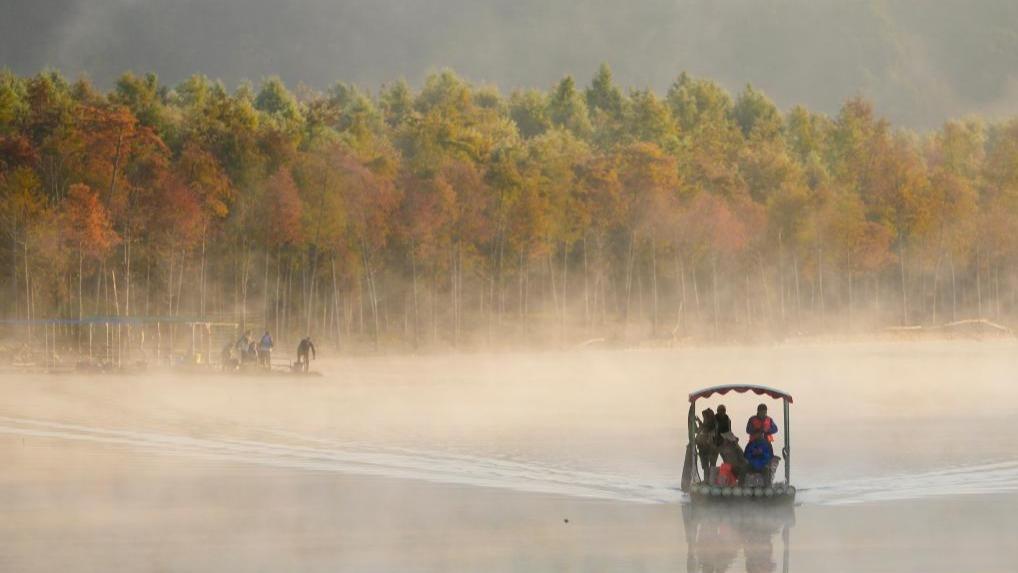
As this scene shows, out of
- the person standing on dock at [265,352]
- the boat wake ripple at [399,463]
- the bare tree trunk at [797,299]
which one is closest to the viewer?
the boat wake ripple at [399,463]

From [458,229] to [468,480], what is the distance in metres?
63.3

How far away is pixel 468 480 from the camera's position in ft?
105

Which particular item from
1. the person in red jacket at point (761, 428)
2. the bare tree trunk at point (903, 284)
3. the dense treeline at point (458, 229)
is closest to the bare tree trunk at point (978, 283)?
the dense treeline at point (458, 229)

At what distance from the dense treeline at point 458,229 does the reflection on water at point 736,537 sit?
53.0 metres

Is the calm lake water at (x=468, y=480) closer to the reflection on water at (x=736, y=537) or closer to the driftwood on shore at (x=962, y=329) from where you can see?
the reflection on water at (x=736, y=537)

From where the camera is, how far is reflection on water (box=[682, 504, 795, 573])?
76.0ft

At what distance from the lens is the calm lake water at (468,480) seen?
23.9 m

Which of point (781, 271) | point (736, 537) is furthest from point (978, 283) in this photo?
point (736, 537)

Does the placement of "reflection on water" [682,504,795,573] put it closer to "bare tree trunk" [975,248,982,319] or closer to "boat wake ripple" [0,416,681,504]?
"boat wake ripple" [0,416,681,504]

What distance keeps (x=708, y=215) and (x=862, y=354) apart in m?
19.4

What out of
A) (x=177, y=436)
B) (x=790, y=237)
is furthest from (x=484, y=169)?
(x=177, y=436)

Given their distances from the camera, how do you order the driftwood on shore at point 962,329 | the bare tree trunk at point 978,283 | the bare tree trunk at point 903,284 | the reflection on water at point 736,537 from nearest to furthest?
the reflection on water at point 736,537
the driftwood on shore at point 962,329
the bare tree trunk at point 903,284
the bare tree trunk at point 978,283

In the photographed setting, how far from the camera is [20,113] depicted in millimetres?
92250

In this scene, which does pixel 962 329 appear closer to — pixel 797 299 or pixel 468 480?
pixel 797 299
